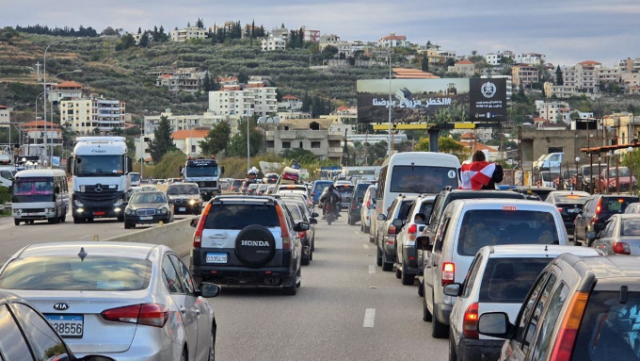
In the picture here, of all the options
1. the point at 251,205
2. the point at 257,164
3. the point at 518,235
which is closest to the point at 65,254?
the point at 518,235

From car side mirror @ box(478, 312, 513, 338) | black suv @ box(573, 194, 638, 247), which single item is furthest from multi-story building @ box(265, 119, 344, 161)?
car side mirror @ box(478, 312, 513, 338)

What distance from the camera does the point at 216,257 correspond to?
62.8ft

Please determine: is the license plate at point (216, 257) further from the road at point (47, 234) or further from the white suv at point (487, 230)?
the road at point (47, 234)

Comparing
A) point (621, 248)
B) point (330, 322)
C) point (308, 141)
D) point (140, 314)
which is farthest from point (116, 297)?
point (308, 141)

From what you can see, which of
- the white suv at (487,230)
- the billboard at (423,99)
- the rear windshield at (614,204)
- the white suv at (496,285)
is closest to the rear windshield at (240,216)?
the white suv at (487,230)

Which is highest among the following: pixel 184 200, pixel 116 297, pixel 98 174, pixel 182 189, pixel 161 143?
pixel 116 297

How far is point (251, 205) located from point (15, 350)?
14.3m

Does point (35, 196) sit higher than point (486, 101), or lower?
lower

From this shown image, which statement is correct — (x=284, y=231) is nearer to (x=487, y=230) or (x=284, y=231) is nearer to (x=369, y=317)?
(x=369, y=317)

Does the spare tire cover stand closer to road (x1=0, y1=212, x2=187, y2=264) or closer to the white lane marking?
the white lane marking

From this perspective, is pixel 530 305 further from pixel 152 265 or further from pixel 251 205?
pixel 251 205

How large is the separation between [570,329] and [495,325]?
2.00m

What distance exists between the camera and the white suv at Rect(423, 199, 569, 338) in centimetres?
1315

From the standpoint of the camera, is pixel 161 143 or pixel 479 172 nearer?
pixel 479 172
